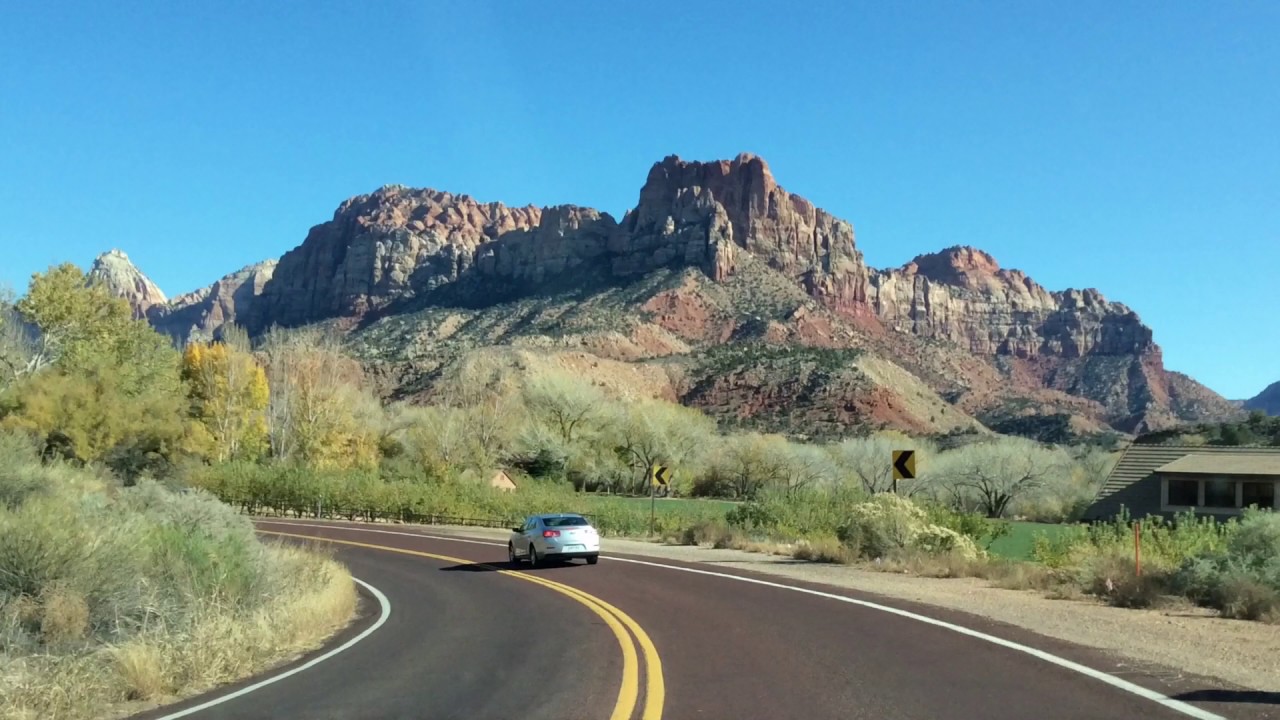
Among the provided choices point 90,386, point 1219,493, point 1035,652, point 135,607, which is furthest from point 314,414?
point 1035,652

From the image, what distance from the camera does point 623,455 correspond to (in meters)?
80.6

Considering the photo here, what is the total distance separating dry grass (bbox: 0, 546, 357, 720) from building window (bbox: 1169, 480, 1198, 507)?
135 feet

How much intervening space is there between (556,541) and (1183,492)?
108ft

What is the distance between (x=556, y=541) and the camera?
2503cm

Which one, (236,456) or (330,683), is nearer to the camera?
(330,683)

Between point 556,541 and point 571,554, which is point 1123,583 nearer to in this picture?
point 571,554

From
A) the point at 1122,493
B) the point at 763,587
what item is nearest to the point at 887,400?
the point at 1122,493

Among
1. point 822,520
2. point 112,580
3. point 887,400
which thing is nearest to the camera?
point 112,580

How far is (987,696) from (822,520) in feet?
79.8

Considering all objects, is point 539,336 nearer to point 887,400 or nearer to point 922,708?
point 887,400

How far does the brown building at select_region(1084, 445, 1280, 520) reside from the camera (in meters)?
41.6

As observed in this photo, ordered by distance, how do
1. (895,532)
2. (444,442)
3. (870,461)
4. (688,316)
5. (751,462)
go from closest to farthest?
(895,532) → (444,442) → (870,461) → (751,462) → (688,316)

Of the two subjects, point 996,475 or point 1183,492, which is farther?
point 996,475

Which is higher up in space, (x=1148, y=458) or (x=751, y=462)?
(x=1148, y=458)
